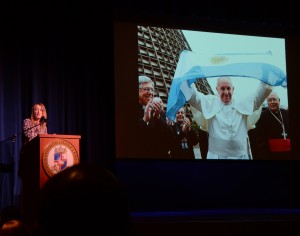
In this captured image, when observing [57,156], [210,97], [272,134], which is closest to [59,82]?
[210,97]

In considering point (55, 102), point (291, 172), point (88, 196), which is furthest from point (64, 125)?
point (88, 196)

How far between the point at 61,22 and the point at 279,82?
273 centimetres

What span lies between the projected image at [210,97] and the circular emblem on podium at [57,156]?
1.72 metres

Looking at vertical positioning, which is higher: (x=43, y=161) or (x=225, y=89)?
(x=225, y=89)

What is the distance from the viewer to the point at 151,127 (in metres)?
5.13

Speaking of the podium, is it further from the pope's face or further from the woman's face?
the pope's face

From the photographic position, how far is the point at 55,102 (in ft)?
16.7

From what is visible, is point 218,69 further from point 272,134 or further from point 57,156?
point 57,156

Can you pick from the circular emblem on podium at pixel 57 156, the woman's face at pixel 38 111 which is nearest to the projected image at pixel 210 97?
the woman's face at pixel 38 111

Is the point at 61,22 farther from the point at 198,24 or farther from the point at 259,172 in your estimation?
the point at 259,172

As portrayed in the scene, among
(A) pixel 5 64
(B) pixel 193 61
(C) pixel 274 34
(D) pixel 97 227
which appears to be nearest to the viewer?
(D) pixel 97 227

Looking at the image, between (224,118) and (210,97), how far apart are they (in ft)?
0.98

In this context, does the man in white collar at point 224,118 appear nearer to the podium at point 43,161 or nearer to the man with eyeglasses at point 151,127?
the man with eyeglasses at point 151,127

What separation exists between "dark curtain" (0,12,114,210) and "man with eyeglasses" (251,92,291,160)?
1.75m
